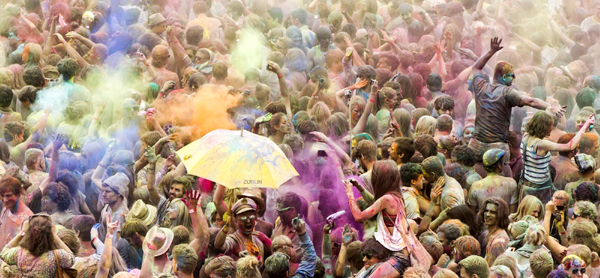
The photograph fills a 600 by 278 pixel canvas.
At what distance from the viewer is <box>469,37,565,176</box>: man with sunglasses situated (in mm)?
13781

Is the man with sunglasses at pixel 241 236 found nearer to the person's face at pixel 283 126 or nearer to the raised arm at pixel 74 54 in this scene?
the person's face at pixel 283 126

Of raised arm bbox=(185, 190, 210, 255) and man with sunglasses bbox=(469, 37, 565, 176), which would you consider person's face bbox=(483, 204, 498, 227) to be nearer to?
man with sunglasses bbox=(469, 37, 565, 176)

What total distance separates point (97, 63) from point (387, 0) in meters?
6.47

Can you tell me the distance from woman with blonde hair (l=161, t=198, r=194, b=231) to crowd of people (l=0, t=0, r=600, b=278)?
0.8 inches

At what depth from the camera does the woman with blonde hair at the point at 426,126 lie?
45.8ft

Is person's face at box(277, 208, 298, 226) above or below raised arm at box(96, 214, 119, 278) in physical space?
below

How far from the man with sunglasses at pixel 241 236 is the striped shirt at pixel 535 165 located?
3.81 metres

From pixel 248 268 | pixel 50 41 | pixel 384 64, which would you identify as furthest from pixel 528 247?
pixel 50 41

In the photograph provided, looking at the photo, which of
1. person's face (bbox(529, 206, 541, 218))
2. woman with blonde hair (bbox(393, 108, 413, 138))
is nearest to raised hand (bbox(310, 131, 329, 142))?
woman with blonde hair (bbox(393, 108, 413, 138))

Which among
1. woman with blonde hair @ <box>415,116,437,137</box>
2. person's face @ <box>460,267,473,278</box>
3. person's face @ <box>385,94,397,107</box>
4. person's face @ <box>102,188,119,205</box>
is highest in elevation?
person's face @ <box>460,267,473,278</box>

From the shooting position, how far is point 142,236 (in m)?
10.9

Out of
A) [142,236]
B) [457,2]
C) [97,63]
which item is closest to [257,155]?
[142,236]

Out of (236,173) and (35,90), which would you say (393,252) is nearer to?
(236,173)

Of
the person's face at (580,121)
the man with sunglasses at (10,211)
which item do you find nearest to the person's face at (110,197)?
the man with sunglasses at (10,211)
